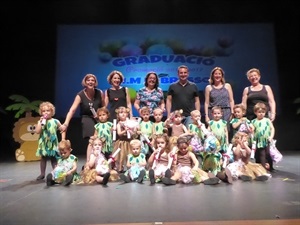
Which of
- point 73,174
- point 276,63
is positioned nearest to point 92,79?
point 73,174

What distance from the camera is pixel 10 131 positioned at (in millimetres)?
6352

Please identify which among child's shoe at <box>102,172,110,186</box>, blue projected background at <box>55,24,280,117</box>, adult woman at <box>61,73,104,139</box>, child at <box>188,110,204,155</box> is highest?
blue projected background at <box>55,24,280,117</box>

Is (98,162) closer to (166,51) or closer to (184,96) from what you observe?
(184,96)

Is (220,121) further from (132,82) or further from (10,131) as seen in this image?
(10,131)

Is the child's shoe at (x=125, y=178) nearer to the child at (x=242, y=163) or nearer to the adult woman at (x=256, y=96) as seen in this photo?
the child at (x=242, y=163)

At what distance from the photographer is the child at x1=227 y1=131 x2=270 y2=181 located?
3498 millimetres

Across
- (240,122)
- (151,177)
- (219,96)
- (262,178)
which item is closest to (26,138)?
(151,177)

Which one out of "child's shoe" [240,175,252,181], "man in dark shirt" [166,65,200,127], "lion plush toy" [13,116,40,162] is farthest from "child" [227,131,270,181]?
"lion plush toy" [13,116,40,162]

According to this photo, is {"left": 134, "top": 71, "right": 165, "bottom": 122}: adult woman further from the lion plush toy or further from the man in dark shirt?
the lion plush toy

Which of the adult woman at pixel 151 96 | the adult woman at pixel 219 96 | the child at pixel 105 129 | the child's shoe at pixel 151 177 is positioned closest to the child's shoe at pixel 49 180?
the child at pixel 105 129

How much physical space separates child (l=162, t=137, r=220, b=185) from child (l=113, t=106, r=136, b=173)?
62cm

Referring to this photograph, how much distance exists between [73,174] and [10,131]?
3.41 m

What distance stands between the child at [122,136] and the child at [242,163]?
109 centimetres

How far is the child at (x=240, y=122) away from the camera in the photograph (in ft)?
12.4
